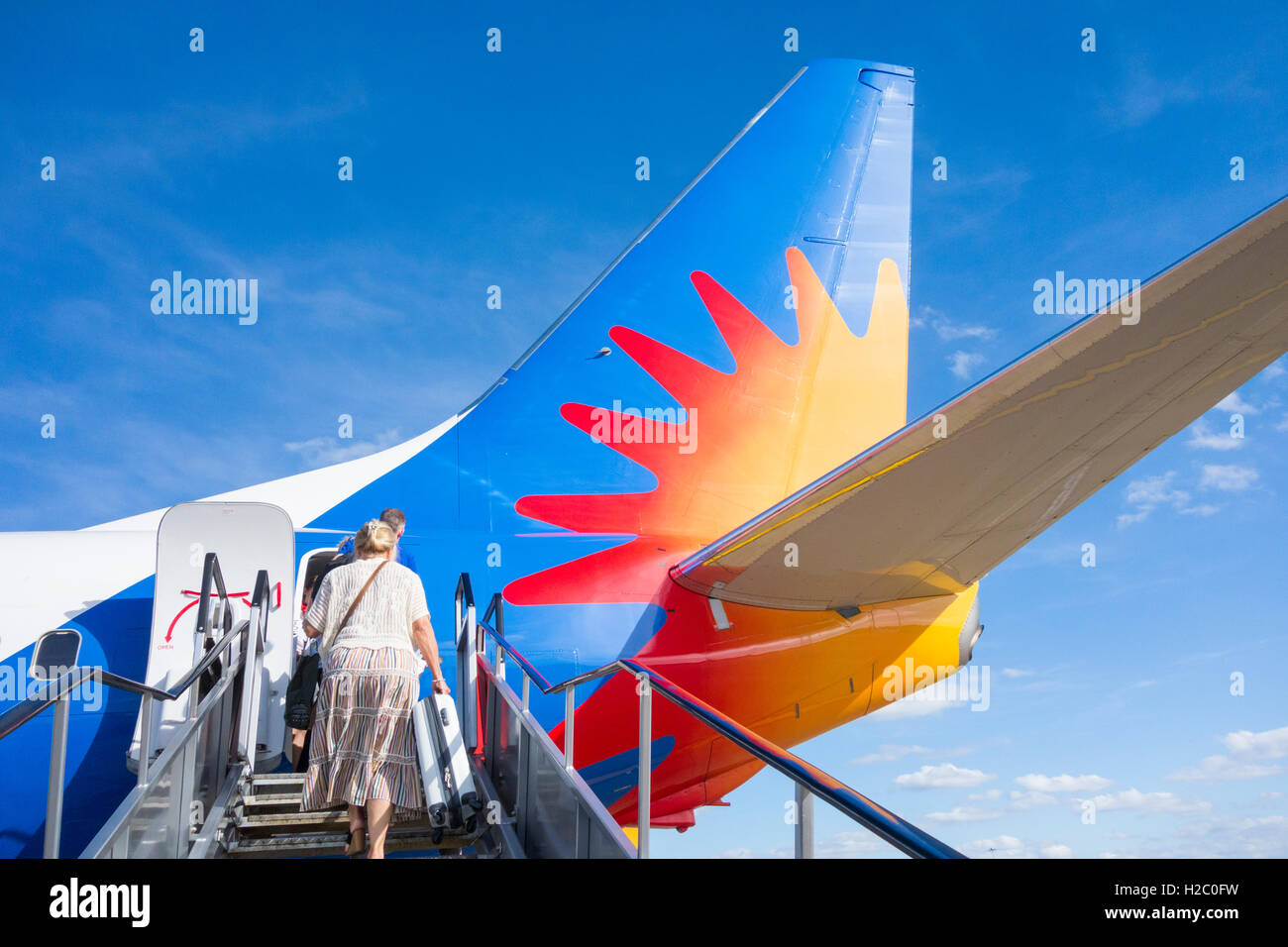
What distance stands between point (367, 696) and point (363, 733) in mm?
153

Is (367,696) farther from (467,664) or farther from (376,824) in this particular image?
(467,664)

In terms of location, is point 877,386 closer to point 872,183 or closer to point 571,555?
point 872,183

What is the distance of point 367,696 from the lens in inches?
165

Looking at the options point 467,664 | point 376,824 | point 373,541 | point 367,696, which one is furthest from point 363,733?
point 467,664

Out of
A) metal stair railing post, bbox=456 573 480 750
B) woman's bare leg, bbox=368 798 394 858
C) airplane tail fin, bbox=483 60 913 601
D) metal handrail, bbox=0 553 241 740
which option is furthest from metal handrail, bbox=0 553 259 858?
airplane tail fin, bbox=483 60 913 601

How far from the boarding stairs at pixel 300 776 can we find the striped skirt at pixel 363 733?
538 mm

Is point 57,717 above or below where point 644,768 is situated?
above

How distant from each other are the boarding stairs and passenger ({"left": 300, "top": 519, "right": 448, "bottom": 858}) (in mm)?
522

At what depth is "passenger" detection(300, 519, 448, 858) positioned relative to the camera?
4145mm

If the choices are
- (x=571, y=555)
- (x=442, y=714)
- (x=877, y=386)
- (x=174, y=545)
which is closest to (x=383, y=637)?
(x=442, y=714)

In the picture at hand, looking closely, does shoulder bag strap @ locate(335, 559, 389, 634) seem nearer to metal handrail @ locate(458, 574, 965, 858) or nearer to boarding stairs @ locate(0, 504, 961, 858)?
boarding stairs @ locate(0, 504, 961, 858)

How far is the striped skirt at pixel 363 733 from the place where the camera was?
13.6 feet
